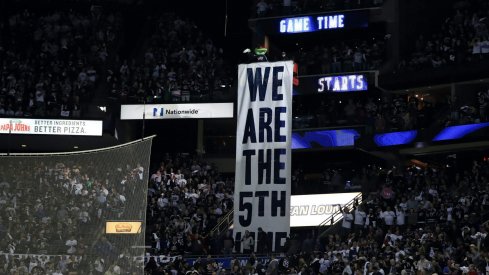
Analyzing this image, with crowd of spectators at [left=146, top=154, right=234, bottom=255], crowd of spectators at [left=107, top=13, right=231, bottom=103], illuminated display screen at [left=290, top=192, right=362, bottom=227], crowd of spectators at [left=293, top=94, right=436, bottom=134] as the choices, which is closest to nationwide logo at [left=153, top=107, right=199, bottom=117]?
crowd of spectators at [left=107, top=13, right=231, bottom=103]

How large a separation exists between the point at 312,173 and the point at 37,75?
12.6 meters

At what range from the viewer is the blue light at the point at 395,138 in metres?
34.6

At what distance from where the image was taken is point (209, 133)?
44219 mm

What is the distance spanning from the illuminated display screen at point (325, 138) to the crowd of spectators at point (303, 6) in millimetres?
5510

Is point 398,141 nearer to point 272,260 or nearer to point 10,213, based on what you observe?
point 272,260

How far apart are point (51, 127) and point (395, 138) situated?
46.9 feet

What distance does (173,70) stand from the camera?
42969mm

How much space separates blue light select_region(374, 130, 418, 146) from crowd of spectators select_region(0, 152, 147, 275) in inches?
766

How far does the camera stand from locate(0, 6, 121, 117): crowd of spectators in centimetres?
4062

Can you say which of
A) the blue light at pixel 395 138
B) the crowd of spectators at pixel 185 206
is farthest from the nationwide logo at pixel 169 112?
the blue light at pixel 395 138

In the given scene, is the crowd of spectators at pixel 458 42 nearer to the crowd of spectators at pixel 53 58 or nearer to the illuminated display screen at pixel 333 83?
the illuminated display screen at pixel 333 83

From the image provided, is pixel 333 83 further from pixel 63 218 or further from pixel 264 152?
pixel 63 218

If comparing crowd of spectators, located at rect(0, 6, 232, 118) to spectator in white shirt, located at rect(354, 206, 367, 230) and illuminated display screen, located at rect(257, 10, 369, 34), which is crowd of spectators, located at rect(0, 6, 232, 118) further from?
spectator in white shirt, located at rect(354, 206, 367, 230)

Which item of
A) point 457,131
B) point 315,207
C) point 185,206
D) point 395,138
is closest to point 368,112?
point 395,138
